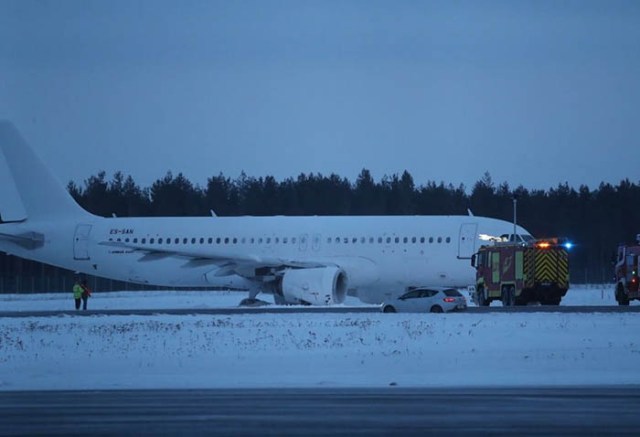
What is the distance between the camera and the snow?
22609 mm

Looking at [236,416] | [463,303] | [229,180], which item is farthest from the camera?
[229,180]

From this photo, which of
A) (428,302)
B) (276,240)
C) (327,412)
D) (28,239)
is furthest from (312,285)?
(327,412)

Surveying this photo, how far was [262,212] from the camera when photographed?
114 meters

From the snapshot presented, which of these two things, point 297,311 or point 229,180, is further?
point 229,180

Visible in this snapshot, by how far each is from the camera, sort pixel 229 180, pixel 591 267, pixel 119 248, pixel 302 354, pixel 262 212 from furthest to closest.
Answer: pixel 229 180 → pixel 262 212 → pixel 591 267 → pixel 119 248 → pixel 302 354

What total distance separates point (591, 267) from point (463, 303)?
189 feet

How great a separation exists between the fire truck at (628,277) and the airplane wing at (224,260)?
1189cm

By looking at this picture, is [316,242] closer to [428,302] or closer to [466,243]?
[466,243]

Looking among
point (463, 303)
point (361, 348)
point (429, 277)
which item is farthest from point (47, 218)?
point (361, 348)

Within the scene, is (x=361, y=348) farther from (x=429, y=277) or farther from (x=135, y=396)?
(x=429, y=277)

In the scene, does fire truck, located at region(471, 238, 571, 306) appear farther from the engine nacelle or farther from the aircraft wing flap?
the aircraft wing flap

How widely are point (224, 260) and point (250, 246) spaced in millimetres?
2938

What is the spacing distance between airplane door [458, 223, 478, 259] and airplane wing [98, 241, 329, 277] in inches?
224

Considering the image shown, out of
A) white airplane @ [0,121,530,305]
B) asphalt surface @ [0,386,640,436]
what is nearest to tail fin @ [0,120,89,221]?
white airplane @ [0,121,530,305]
